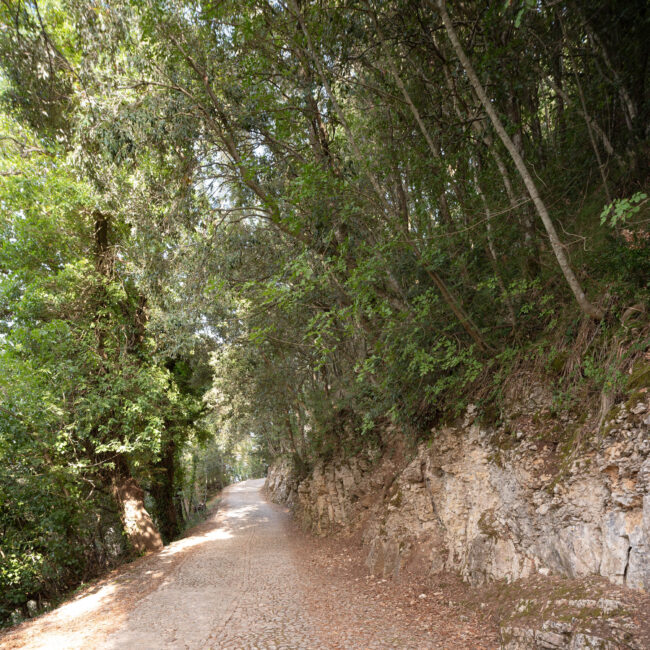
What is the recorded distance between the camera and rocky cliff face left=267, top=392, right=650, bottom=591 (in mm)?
3851

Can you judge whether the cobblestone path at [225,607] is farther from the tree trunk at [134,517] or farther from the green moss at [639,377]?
the green moss at [639,377]

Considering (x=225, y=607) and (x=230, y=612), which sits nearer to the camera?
(x=230, y=612)

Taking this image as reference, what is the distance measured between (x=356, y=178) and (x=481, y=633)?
7.32 m

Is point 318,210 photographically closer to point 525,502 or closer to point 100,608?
point 525,502

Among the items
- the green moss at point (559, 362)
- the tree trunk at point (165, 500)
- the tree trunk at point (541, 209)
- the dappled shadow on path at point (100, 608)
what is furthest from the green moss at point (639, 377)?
the tree trunk at point (165, 500)

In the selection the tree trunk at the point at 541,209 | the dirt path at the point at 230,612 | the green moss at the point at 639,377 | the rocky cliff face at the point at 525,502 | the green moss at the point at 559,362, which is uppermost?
the tree trunk at the point at 541,209

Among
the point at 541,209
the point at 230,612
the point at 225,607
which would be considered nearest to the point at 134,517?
the point at 225,607

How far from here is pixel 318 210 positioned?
718 centimetres

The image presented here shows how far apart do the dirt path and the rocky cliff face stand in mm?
1107

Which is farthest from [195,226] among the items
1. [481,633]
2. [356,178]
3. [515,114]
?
[481,633]

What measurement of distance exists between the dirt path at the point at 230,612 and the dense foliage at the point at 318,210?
3167mm

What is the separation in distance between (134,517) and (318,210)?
1209 centimetres

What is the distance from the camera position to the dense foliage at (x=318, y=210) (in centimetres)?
534

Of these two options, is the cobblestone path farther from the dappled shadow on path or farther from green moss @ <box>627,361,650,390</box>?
green moss @ <box>627,361,650,390</box>
